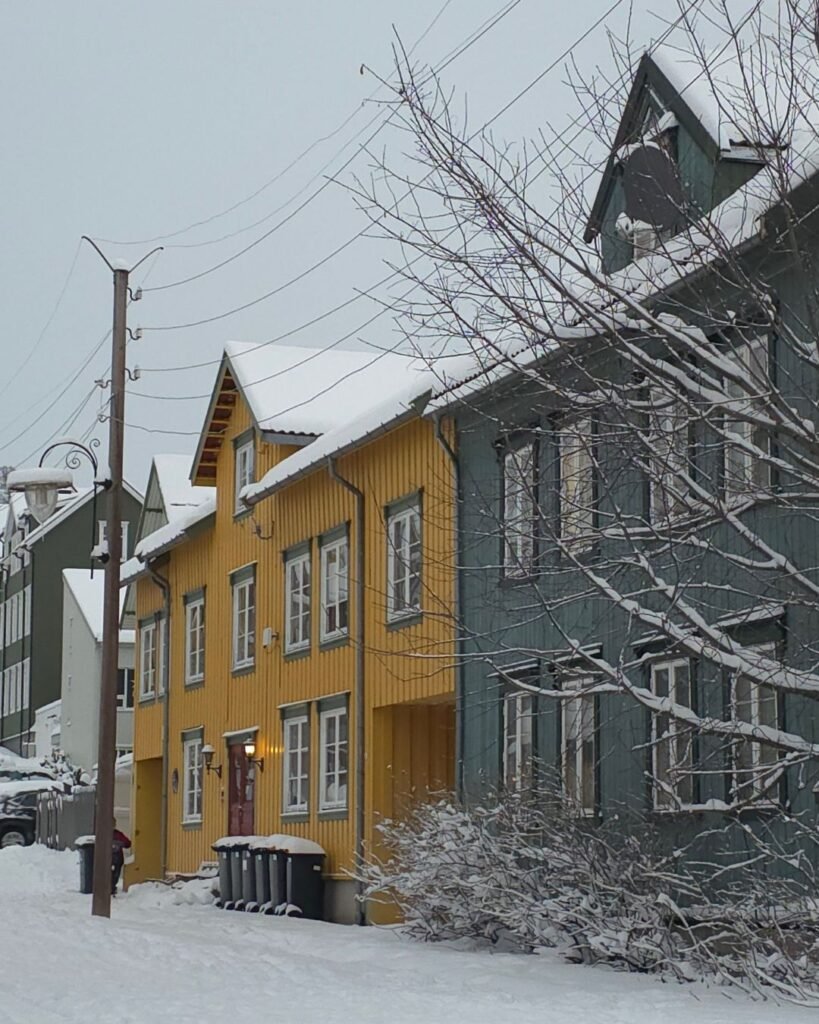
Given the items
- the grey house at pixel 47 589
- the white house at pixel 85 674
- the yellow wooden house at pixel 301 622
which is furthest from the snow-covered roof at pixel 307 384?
the grey house at pixel 47 589

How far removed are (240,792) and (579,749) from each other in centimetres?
1203

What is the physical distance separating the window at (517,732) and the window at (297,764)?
255 inches

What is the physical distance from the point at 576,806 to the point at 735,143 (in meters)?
6.49

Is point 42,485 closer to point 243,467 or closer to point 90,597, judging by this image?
point 243,467

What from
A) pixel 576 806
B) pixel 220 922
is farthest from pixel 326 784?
pixel 576 806

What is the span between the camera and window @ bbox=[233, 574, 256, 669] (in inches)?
1142

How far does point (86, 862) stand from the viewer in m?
30.8

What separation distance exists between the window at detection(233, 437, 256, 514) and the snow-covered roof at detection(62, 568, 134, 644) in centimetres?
2419

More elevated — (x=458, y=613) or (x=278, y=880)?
(x=458, y=613)

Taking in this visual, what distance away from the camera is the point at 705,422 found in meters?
12.2

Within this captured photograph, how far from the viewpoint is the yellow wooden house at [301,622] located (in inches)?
896

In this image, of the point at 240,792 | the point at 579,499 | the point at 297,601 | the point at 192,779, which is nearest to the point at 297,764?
the point at 297,601

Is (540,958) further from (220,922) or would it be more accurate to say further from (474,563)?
(220,922)

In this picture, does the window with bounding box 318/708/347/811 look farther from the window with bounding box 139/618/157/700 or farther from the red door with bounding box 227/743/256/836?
the window with bounding box 139/618/157/700
